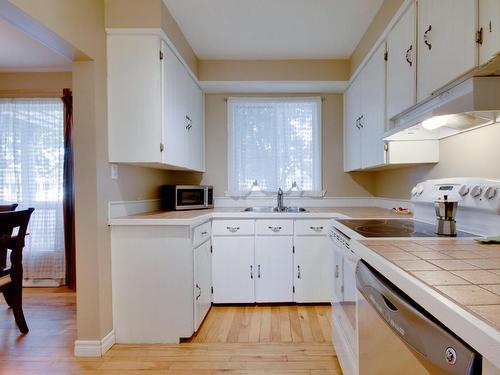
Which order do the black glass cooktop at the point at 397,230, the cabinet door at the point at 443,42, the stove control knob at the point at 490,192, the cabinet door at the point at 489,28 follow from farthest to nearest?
the black glass cooktop at the point at 397,230, the stove control knob at the point at 490,192, the cabinet door at the point at 443,42, the cabinet door at the point at 489,28

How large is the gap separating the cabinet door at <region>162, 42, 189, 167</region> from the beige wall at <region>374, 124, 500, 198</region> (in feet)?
6.19

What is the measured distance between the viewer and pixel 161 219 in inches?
74.7

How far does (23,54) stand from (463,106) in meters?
3.64

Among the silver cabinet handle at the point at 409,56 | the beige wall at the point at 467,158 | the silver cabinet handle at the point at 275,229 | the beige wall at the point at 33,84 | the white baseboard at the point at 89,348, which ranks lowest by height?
the white baseboard at the point at 89,348

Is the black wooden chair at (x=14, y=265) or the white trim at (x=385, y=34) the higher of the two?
the white trim at (x=385, y=34)

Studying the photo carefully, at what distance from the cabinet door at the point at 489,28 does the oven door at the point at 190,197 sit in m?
2.25

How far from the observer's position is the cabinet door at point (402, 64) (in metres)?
1.51

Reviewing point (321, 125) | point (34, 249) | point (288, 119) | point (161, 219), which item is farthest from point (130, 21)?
point (34, 249)

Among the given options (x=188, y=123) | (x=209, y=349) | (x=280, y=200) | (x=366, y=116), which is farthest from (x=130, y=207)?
(x=366, y=116)

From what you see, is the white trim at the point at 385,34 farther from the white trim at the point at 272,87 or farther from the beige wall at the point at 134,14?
the beige wall at the point at 134,14

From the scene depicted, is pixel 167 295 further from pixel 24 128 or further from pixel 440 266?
pixel 24 128

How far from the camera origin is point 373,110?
2135 millimetres

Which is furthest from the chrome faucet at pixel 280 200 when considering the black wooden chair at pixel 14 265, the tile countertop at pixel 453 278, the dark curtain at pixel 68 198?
the dark curtain at pixel 68 198

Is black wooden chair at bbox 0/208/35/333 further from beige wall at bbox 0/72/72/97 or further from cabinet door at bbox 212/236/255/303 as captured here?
beige wall at bbox 0/72/72/97
